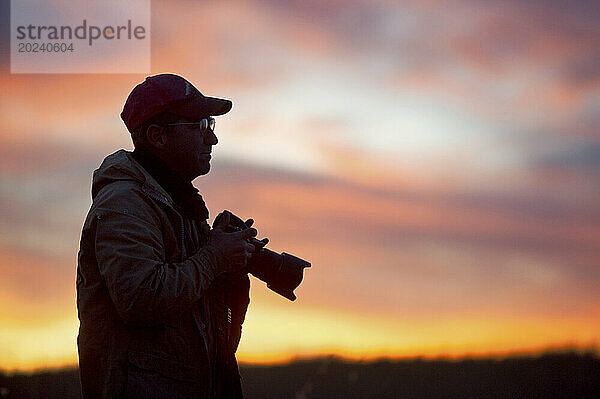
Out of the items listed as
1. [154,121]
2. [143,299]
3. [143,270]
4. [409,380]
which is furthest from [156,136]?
[409,380]

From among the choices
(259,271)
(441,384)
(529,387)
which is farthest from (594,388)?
(259,271)

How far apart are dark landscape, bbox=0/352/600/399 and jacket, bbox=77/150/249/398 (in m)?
8.38

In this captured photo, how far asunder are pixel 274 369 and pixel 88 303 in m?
9.47

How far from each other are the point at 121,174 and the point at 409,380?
31.3 ft

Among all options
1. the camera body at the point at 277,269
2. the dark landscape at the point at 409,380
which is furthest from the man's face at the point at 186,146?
the dark landscape at the point at 409,380

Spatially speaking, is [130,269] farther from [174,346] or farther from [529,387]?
[529,387]

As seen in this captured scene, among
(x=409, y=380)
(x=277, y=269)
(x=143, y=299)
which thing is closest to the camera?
(x=143, y=299)

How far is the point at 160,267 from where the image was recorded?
418 centimetres

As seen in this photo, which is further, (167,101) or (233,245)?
(167,101)

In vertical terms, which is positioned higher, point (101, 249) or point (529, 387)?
point (101, 249)

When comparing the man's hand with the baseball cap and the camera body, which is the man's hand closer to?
the camera body

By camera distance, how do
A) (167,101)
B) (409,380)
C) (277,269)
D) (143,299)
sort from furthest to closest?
1. (409,380)
2. (277,269)
3. (167,101)
4. (143,299)

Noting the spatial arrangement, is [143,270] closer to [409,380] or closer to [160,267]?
[160,267]

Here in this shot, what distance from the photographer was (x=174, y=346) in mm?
4305
